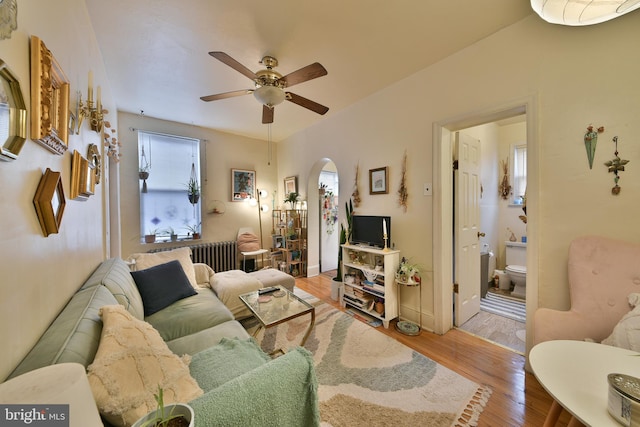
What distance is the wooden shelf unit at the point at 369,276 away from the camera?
8.07 ft

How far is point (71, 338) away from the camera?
0.84m

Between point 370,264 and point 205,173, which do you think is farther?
point 205,173

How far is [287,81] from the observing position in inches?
75.9

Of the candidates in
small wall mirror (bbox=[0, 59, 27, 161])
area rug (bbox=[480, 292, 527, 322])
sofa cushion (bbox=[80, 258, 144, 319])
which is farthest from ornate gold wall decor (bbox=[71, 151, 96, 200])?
area rug (bbox=[480, 292, 527, 322])

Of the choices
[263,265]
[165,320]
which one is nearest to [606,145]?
[165,320]

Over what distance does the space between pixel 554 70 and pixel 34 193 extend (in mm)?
3021

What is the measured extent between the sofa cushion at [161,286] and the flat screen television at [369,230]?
1895mm

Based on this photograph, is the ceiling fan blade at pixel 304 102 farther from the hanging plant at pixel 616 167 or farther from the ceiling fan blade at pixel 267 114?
the hanging plant at pixel 616 167

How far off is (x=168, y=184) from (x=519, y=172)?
18.9 ft

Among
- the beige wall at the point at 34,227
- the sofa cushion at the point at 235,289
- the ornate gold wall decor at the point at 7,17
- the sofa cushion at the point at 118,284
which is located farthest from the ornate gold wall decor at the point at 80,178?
the sofa cushion at the point at 235,289

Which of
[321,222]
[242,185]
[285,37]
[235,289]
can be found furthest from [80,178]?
[321,222]

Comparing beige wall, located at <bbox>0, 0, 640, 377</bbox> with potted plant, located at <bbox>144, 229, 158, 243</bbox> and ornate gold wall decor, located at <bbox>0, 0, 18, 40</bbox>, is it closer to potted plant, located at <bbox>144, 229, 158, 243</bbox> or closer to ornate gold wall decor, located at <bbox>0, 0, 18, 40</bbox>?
ornate gold wall decor, located at <bbox>0, 0, 18, 40</bbox>

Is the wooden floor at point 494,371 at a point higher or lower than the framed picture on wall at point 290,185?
lower

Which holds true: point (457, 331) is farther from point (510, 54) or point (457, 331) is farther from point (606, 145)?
point (510, 54)
